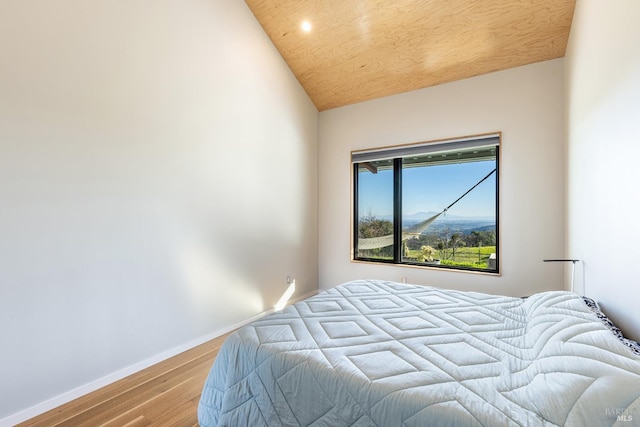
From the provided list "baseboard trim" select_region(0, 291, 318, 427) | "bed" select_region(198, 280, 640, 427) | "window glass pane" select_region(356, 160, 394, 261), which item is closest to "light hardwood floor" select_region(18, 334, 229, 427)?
"baseboard trim" select_region(0, 291, 318, 427)

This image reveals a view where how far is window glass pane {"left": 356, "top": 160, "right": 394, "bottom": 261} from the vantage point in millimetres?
3912

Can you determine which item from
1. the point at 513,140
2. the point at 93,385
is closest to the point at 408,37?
the point at 513,140

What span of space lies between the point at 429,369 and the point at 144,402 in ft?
5.86

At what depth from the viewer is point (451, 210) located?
3.51m

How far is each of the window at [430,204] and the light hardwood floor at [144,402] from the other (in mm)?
2559

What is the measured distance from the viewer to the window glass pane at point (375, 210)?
12.8ft

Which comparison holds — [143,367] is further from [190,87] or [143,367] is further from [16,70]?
[190,87]

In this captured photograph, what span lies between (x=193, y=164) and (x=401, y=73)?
2.51 m

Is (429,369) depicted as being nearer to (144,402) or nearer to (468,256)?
(144,402)

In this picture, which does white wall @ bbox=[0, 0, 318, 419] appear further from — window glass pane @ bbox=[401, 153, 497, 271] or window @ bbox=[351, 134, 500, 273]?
window glass pane @ bbox=[401, 153, 497, 271]

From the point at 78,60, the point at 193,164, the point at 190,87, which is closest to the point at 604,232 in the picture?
the point at 193,164

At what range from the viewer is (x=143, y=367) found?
2.22 m

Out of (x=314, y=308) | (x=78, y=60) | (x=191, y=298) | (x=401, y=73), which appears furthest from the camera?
(x=401, y=73)

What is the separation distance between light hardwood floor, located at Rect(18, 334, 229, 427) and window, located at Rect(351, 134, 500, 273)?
8.40 ft
